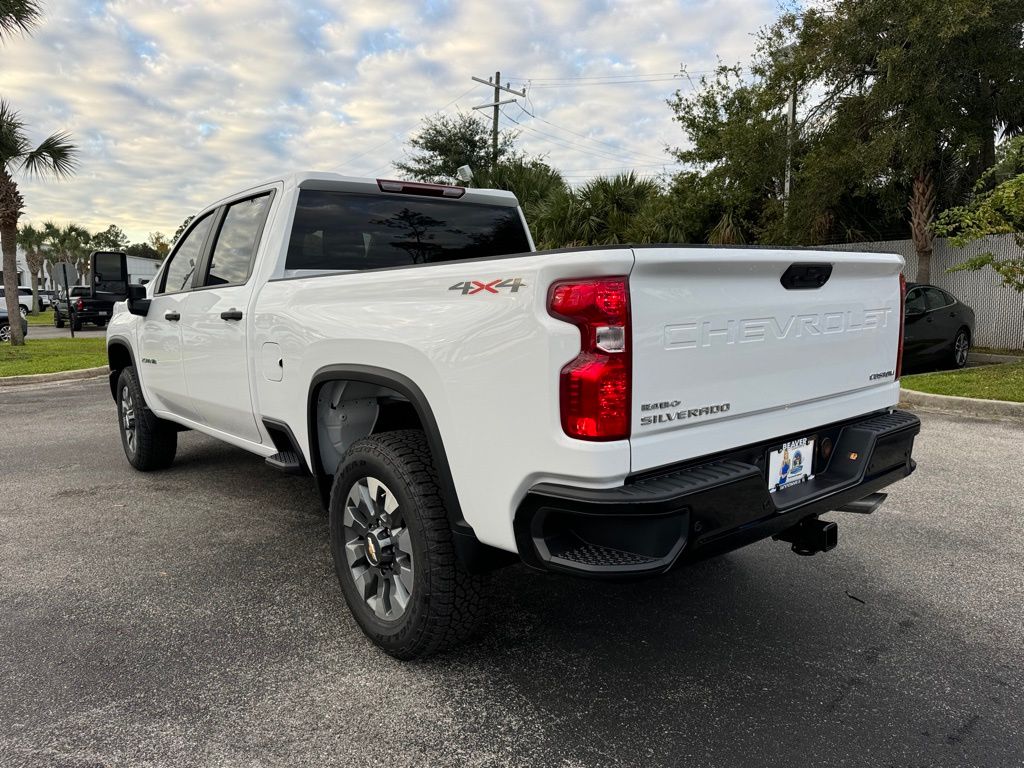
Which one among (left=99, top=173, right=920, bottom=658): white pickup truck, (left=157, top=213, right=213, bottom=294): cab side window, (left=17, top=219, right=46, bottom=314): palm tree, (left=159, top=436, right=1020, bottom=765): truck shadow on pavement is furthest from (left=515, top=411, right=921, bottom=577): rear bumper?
(left=17, top=219, right=46, bottom=314): palm tree

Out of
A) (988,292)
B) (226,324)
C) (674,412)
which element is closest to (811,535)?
(674,412)

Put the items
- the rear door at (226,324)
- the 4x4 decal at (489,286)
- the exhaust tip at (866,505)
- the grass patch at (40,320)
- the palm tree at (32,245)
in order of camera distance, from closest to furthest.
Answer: the 4x4 decal at (489,286) < the exhaust tip at (866,505) < the rear door at (226,324) < the grass patch at (40,320) < the palm tree at (32,245)

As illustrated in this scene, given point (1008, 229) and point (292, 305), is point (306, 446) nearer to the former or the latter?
point (292, 305)

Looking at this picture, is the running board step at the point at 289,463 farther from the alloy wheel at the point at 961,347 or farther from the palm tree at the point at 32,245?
the palm tree at the point at 32,245

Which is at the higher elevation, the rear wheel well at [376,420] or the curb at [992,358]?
the rear wheel well at [376,420]

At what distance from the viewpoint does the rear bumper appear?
208cm

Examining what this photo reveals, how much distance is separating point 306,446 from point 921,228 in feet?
46.3

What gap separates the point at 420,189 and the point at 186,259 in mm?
1771

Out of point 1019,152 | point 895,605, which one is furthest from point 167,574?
point 1019,152

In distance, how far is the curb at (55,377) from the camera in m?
10.9

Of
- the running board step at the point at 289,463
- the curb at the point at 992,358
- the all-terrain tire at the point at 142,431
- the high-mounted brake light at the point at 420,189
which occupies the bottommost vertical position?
the curb at the point at 992,358

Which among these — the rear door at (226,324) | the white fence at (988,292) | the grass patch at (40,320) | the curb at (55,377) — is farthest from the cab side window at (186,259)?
the grass patch at (40,320)

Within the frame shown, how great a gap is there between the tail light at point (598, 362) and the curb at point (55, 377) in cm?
1156

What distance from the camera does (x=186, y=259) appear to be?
189 inches
